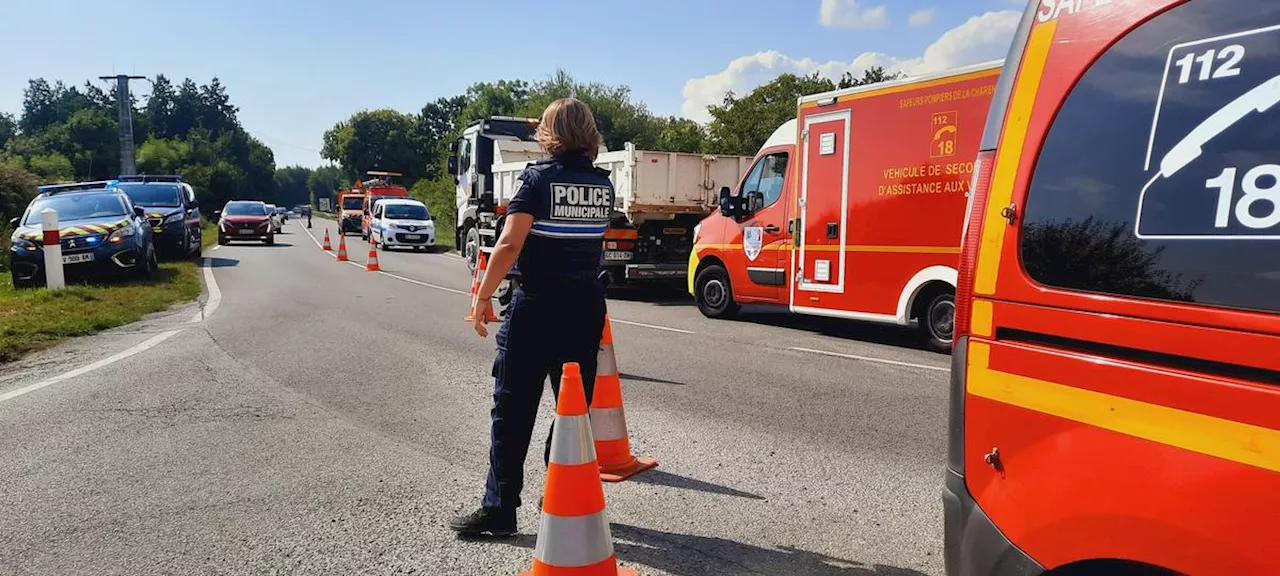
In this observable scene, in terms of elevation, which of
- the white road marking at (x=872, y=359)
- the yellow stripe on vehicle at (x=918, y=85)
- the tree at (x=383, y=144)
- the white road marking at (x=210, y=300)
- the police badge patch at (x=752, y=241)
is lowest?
the white road marking at (x=872, y=359)

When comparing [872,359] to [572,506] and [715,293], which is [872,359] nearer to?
[715,293]

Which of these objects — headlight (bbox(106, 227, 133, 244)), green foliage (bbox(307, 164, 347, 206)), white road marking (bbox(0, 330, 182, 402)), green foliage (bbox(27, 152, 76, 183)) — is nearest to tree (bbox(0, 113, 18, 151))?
green foliage (bbox(27, 152, 76, 183))

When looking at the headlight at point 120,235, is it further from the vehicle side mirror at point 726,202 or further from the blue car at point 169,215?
the vehicle side mirror at point 726,202

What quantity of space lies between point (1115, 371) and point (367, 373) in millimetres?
6439

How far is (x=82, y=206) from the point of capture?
14172 mm

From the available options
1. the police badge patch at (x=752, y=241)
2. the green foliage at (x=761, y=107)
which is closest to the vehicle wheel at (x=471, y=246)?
the police badge patch at (x=752, y=241)

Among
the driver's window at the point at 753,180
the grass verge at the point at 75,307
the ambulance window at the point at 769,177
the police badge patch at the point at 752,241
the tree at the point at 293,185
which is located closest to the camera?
the grass verge at the point at 75,307

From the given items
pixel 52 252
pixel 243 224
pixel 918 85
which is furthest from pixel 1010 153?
pixel 243 224

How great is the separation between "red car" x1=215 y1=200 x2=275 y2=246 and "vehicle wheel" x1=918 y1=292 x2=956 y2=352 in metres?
25.4

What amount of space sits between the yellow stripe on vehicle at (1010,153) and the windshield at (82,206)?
15394mm

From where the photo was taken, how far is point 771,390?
6.70 metres

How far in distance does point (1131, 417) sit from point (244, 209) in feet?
101

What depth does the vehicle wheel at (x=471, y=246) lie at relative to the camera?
59.7 feet

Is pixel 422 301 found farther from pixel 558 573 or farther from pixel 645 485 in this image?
pixel 558 573
